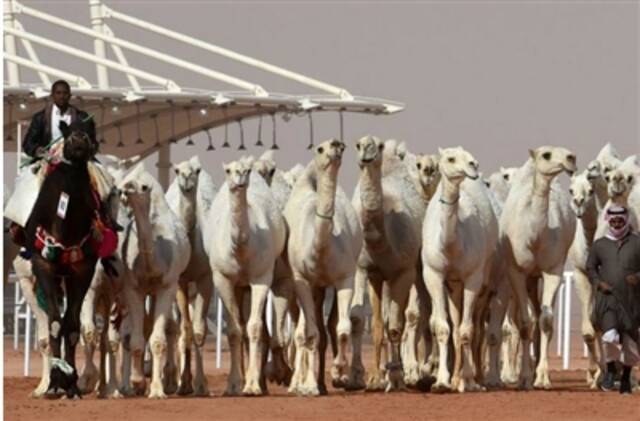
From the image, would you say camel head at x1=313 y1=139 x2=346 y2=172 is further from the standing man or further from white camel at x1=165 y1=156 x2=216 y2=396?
the standing man

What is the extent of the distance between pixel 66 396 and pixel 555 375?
8.37 meters

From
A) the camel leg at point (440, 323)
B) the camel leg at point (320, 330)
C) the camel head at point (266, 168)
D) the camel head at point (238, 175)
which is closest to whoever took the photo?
the camel head at point (238, 175)

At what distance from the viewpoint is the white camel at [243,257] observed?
2308 cm

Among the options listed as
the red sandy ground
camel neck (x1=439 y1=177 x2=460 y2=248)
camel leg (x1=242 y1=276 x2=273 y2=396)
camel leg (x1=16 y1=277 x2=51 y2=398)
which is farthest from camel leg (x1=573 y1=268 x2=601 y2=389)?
camel leg (x1=16 y1=277 x2=51 y2=398)

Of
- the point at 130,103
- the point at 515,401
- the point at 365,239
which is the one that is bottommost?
the point at 515,401

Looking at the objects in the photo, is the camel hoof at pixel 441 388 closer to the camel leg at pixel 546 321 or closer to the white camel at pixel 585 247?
the camel leg at pixel 546 321

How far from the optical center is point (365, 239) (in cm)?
2456

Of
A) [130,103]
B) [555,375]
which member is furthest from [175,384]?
[130,103]

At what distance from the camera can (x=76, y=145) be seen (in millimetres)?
21062

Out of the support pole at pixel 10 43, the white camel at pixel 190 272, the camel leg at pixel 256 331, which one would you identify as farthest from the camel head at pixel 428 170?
the support pole at pixel 10 43

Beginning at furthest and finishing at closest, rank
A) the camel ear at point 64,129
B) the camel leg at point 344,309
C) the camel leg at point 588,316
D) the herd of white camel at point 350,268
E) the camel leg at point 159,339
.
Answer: the camel leg at point 588,316
the camel leg at point 344,309
the herd of white camel at point 350,268
the camel leg at point 159,339
the camel ear at point 64,129

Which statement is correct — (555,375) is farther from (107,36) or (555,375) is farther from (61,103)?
(107,36)

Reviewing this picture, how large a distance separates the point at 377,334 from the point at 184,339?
5.80 feet

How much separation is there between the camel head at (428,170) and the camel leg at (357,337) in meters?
1.40
